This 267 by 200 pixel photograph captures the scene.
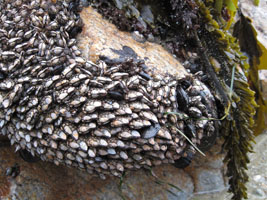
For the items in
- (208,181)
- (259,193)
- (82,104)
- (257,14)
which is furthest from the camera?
(257,14)

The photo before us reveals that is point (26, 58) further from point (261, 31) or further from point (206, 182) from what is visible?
point (261, 31)

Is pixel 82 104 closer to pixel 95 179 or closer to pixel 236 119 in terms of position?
pixel 95 179

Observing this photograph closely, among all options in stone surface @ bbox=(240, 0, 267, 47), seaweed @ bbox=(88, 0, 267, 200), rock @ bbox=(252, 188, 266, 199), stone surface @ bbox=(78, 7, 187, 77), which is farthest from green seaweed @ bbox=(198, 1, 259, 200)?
stone surface @ bbox=(240, 0, 267, 47)

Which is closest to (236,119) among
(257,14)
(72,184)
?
(72,184)

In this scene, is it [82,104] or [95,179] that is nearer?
[82,104]

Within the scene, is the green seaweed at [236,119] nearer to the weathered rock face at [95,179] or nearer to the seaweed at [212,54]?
the seaweed at [212,54]

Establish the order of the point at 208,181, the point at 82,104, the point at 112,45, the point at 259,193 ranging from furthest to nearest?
1. the point at 208,181
2. the point at 259,193
3. the point at 112,45
4. the point at 82,104

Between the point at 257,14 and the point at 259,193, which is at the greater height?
the point at 257,14

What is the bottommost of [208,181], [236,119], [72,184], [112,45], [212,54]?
[72,184]

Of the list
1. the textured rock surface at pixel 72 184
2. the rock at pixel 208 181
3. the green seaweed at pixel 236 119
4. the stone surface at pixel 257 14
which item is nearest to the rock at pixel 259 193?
the green seaweed at pixel 236 119
